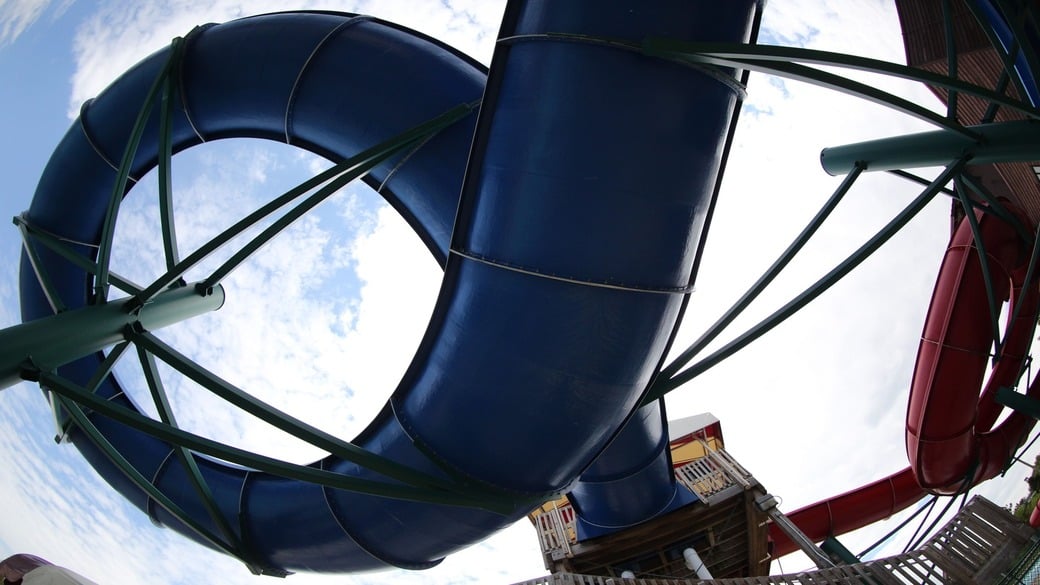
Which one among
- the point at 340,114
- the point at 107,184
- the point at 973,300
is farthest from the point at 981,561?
the point at 107,184

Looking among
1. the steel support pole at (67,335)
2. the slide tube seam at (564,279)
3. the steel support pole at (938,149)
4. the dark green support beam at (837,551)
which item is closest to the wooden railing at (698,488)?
the dark green support beam at (837,551)

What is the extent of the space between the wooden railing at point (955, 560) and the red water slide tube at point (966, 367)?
3.70 m

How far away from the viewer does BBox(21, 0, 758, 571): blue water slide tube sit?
11.2 ft

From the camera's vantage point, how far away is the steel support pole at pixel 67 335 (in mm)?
4016

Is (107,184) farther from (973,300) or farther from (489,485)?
(973,300)

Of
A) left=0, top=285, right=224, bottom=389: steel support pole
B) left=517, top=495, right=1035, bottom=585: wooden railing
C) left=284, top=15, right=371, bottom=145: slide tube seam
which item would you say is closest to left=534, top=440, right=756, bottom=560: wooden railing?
left=517, top=495, right=1035, bottom=585: wooden railing

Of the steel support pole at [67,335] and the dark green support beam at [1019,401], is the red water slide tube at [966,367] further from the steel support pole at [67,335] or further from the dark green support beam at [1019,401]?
the steel support pole at [67,335]

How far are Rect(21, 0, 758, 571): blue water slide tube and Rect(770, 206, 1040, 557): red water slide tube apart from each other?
8003mm

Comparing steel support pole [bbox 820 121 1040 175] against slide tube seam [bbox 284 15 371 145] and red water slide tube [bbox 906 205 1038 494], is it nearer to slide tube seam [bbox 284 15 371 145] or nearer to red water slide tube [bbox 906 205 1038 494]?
slide tube seam [bbox 284 15 371 145]

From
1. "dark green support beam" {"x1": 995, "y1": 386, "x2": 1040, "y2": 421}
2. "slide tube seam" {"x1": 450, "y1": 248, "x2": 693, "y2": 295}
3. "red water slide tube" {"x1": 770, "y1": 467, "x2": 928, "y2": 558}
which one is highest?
"dark green support beam" {"x1": 995, "y1": 386, "x2": 1040, "y2": 421}

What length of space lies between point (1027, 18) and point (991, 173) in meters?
6.47

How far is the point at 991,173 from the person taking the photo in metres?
9.79

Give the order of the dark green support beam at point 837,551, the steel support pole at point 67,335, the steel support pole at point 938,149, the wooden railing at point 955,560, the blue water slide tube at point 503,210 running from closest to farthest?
the blue water slide tube at point 503,210, the steel support pole at point 67,335, the steel support pole at point 938,149, the wooden railing at point 955,560, the dark green support beam at point 837,551

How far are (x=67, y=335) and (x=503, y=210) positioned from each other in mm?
3389
